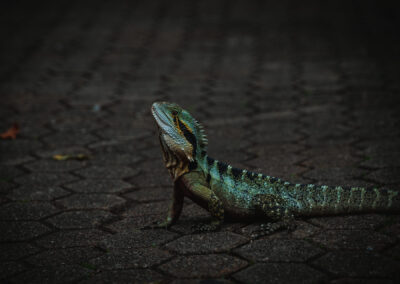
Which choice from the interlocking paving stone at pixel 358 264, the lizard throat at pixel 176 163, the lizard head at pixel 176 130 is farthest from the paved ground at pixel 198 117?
the lizard head at pixel 176 130

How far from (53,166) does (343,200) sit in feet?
9.21

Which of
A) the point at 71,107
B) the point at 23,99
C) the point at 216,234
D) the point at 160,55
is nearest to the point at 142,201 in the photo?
the point at 216,234

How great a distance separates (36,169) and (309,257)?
2957mm

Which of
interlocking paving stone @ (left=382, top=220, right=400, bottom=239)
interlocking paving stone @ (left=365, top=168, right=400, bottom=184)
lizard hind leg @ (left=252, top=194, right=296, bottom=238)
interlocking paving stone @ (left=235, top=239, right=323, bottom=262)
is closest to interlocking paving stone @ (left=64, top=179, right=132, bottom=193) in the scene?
lizard hind leg @ (left=252, top=194, right=296, bottom=238)

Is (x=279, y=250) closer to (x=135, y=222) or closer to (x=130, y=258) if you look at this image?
(x=130, y=258)

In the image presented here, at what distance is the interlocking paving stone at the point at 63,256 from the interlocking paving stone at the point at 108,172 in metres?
1.44

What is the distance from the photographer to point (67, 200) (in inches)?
178

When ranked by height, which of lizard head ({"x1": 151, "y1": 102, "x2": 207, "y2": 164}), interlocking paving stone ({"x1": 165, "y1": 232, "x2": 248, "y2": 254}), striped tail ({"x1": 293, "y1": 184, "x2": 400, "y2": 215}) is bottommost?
interlocking paving stone ({"x1": 165, "y1": 232, "x2": 248, "y2": 254})

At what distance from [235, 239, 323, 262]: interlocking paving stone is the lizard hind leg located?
0.11m

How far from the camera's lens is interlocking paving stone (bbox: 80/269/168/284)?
314cm

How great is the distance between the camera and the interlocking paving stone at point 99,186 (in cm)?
472

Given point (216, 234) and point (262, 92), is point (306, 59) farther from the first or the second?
point (216, 234)

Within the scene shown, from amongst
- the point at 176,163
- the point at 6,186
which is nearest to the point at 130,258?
the point at 176,163

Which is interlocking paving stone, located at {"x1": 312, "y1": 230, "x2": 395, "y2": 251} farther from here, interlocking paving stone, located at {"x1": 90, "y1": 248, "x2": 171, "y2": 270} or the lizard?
interlocking paving stone, located at {"x1": 90, "y1": 248, "x2": 171, "y2": 270}
